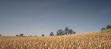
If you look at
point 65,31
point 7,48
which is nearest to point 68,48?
point 7,48

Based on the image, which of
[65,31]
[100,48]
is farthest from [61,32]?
[100,48]

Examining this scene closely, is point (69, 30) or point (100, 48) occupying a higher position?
point (69, 30)

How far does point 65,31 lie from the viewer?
107500 mm

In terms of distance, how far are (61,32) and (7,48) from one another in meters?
98.0

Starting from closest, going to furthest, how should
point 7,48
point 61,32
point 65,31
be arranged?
point 7,48 < point 61,32 < point 65,31

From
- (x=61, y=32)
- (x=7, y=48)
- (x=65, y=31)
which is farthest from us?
(x=65, y=31)

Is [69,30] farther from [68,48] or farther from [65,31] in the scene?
[68,48]

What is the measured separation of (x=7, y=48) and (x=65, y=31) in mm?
105303

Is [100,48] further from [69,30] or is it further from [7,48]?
[69,30]

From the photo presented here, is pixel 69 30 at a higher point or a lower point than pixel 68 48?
higher

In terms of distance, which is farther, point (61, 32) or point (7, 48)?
point (61, 32)

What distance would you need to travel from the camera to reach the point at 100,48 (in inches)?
133

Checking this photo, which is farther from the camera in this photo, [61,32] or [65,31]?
[65,31]

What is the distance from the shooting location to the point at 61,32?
10062 centimetres
